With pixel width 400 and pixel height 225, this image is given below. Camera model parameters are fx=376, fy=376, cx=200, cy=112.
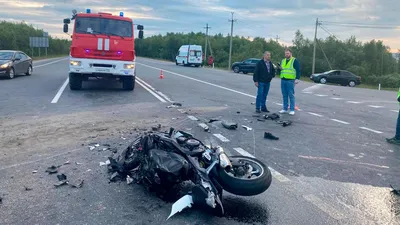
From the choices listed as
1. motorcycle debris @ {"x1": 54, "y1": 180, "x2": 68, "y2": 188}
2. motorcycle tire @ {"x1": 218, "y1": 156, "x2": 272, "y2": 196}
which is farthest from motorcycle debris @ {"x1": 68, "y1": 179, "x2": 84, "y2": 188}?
motorcycle tire @ {"x1": 218, "y1": 156, "x2": 272, "y2": 196}

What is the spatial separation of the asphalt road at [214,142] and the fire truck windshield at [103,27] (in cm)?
302

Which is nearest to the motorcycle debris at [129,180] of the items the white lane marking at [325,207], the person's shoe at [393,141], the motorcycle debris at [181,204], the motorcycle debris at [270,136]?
the motorcycle debris at [181,204]

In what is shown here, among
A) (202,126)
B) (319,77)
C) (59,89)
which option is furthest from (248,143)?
(319,77)

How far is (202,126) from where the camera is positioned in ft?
27.8

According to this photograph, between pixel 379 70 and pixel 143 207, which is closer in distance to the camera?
pixel 143 207

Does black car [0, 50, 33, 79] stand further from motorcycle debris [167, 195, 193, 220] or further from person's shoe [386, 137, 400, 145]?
motorcycle debris [167, 195, 193, 220]

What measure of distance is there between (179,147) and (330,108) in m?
10.1

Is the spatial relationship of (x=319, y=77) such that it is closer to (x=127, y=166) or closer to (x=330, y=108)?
(x=330, y=108)

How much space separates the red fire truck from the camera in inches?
533

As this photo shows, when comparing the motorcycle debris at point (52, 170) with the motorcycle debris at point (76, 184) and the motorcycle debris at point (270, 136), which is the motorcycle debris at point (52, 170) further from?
the motorcycle debris at point (270, 136)

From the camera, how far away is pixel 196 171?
4070 millimetres

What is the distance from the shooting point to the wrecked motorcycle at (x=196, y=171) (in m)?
3.91

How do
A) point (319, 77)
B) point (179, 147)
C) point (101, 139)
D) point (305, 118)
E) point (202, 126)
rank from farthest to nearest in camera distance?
point (319, 77), point (305, 118), point (202, 126), point (101, 139), point (179, 147)

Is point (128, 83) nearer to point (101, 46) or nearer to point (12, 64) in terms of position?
point (101, 46)
